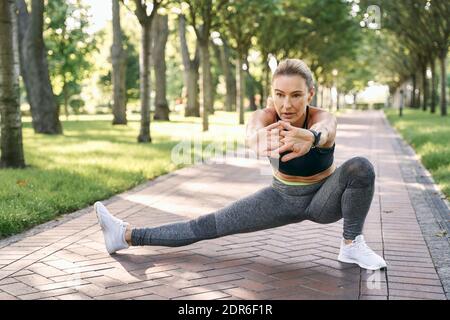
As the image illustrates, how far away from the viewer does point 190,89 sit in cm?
3288

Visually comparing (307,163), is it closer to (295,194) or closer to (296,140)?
(295,194)

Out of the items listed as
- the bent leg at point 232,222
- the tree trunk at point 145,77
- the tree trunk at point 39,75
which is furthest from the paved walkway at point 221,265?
the tree trunk at point 39,75

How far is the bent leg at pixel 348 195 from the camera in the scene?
4.27 metres

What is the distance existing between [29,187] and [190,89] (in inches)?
996

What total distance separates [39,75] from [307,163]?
1501 centimetres

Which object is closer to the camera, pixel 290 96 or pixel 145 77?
pixel 290 96

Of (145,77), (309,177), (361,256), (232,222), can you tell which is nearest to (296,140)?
(309,177)

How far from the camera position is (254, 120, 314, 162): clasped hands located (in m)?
3.76

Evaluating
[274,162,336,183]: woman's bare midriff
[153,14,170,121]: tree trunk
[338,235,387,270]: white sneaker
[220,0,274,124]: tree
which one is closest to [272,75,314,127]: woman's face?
[274,162,336,183]: woman's bare midriff

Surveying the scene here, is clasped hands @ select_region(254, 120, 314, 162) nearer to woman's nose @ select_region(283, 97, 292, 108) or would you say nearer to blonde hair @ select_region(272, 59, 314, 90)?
woman's nose @ select_region(283, 97, 292, 108)

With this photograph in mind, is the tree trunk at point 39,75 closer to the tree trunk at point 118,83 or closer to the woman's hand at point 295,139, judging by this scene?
the tree trunk at point 118,83

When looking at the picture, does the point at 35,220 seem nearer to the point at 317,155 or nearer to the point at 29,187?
the point at 29,187

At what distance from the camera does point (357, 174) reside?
14.0 feet

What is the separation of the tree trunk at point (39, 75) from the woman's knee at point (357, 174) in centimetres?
1425
